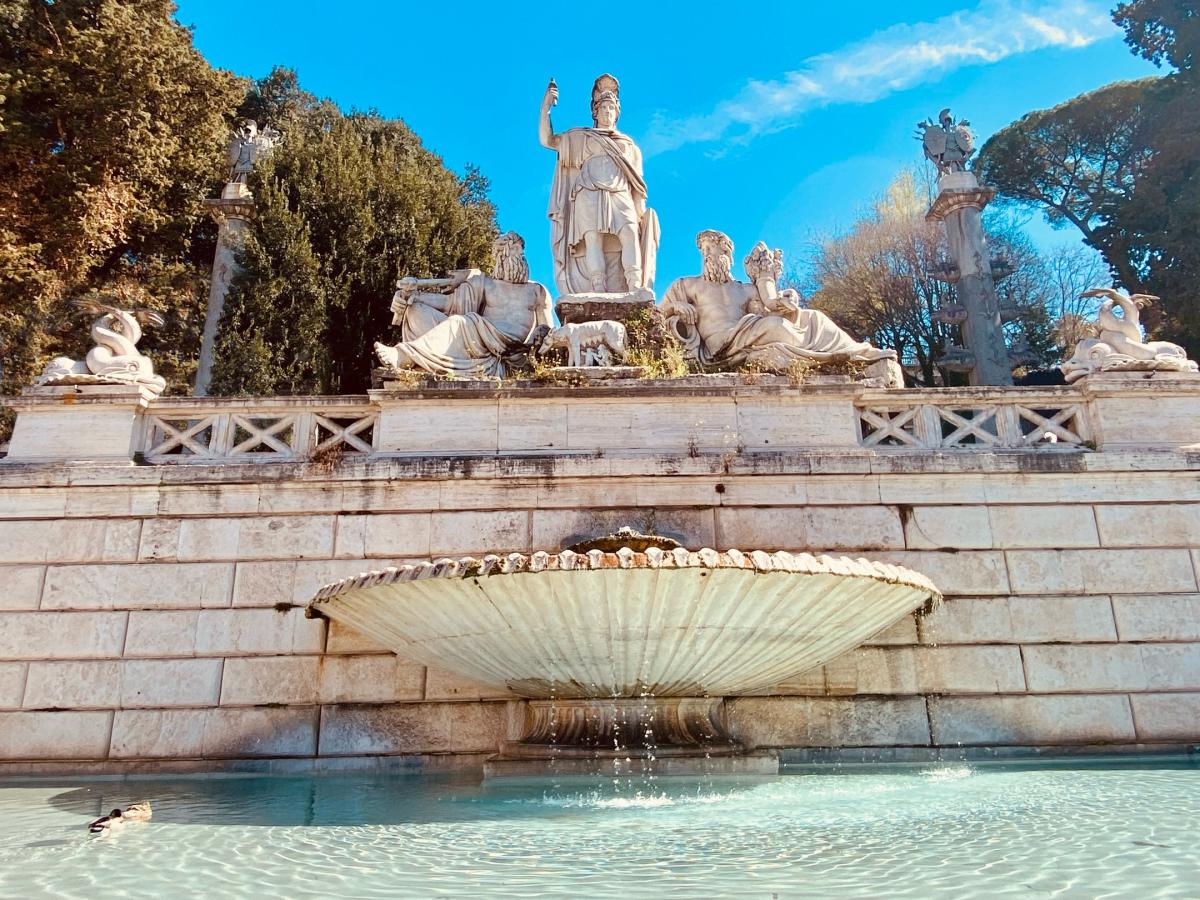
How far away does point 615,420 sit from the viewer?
8.87 meters

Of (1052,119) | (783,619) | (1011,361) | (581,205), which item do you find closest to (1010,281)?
(1052,119)

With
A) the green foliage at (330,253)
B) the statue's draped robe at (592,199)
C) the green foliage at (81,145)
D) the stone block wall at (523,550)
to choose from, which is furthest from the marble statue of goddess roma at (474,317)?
the green foliage at (81,145)

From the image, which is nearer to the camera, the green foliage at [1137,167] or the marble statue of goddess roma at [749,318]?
the marble statue of goddess roma at [749,318]

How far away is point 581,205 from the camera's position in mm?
11445

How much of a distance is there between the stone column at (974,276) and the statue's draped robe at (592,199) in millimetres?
12353

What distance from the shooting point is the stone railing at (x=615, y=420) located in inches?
341

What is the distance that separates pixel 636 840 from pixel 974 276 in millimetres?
20554

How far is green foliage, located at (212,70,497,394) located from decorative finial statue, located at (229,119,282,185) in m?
0.60

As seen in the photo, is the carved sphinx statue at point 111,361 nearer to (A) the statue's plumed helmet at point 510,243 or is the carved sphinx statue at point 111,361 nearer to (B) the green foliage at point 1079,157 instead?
(A) the statue's plumed helmet at point 510,243

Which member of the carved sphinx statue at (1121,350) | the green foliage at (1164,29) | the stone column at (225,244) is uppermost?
the green foliage at (1164,29)

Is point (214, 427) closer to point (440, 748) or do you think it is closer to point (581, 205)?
point (440, 748)

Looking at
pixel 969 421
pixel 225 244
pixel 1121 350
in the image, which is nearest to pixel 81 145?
pixel 225 244

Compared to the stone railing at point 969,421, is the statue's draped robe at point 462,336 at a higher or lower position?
higher

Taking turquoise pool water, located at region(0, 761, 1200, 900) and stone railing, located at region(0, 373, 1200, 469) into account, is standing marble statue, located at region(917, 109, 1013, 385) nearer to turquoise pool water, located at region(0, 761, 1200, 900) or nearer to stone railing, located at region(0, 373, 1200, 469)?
stone railing, located at region(0, 373, 1200, 469)
